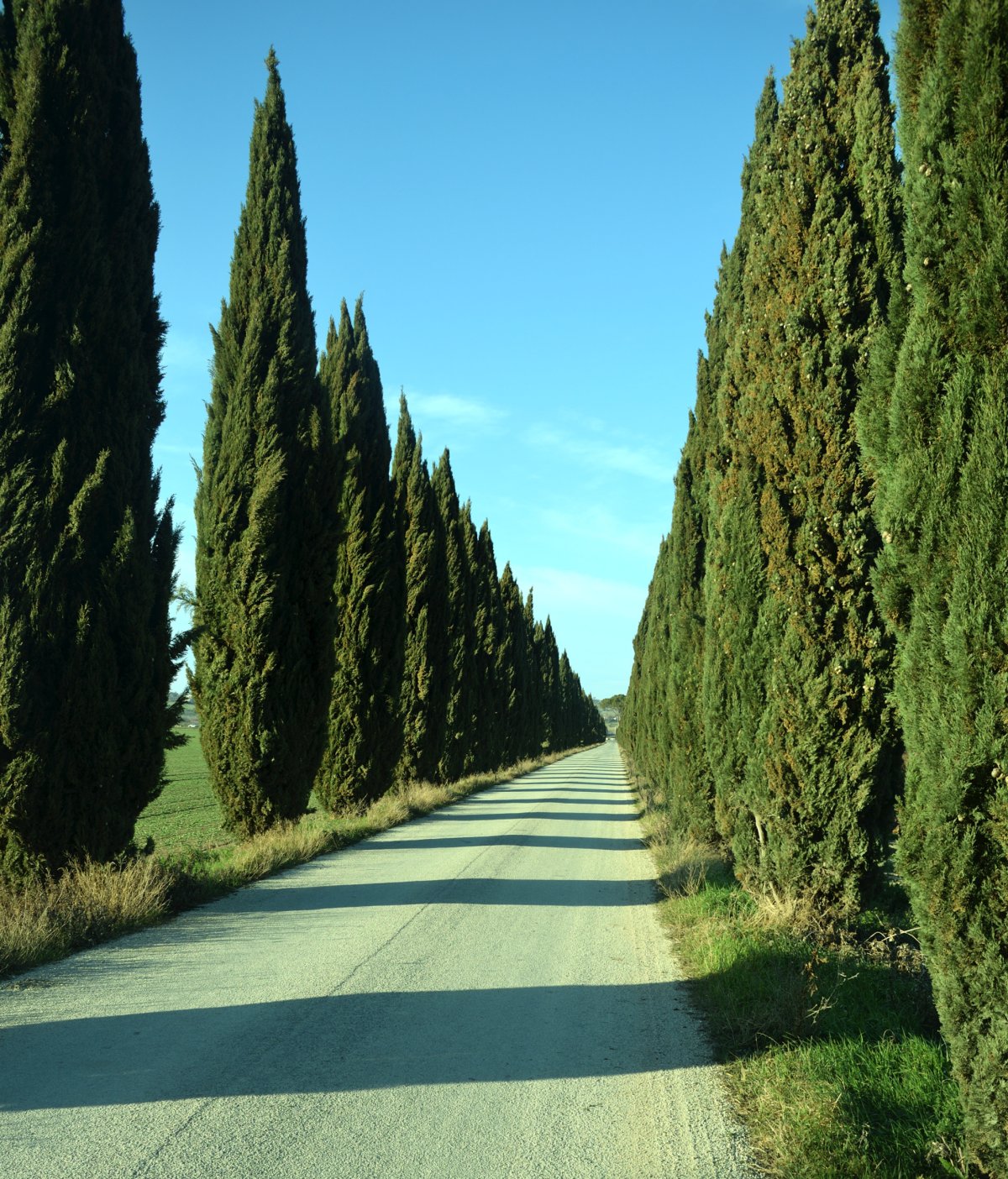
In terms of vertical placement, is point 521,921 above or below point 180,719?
below

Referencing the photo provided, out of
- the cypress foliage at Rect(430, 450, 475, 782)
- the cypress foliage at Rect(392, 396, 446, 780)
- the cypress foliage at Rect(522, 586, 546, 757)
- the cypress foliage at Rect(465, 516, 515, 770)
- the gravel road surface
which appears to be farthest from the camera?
the cypress foliage at Rect(522, 586, 546, 757)

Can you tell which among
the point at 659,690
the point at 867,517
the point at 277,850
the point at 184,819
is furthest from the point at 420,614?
the point at 867,517

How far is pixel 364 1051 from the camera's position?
4.75 meters

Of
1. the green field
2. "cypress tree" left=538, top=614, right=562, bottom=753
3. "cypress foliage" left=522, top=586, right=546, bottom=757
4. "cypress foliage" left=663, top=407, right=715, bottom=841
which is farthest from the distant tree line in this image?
"cypress tree" left=538, top=614, right=562, bottom=753

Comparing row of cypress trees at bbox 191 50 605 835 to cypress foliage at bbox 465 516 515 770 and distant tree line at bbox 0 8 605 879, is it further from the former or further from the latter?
cypress foliage at bbox 465 516 515 770

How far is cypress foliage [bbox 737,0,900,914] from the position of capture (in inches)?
298

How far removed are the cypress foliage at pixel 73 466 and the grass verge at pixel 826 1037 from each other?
5186 millimetres

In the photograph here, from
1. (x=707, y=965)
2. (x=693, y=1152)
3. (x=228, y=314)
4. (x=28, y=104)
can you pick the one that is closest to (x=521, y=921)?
(x=707, y=965)

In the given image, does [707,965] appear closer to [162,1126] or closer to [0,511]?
[162,1126]

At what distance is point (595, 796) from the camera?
26.5 m

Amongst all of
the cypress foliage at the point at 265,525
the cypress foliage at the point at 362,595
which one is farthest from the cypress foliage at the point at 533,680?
the cypress foliage at the point at 265,525

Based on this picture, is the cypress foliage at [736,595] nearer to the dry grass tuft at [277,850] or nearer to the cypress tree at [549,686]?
the dry grass tuft at [277,850]

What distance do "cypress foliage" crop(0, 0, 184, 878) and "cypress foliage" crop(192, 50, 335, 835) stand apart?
354 centimetres

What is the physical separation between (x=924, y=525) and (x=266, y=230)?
12.3 metres
